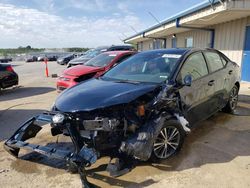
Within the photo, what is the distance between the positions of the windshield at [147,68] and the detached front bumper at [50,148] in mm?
1415

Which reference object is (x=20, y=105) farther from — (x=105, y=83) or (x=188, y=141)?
(x=188, y=141)

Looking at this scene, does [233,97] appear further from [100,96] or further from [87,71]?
[87,71]

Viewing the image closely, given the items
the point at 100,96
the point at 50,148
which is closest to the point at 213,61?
the point at 100,96

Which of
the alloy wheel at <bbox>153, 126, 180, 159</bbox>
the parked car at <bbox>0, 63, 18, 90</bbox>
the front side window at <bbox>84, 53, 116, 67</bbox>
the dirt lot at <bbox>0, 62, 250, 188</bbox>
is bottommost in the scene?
the dirt lot at <bbox>0, 62, 250, 188</bbox>

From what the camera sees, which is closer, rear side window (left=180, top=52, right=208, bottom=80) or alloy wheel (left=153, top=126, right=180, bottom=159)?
alloy wheel (left=153, top=126, right=180, bottom=159)

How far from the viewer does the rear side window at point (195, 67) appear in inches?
155

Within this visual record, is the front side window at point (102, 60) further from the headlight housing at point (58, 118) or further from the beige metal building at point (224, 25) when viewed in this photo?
the headlight housing at point (58, 118)

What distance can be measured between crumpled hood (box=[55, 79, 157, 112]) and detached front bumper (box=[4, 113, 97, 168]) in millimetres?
277

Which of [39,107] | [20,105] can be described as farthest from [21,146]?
[20,105]

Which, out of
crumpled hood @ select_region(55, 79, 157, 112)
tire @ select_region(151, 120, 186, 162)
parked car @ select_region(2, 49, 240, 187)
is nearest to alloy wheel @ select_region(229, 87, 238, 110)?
parked car @ select_region(2, 49, 240, 187)

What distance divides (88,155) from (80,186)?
47 centimetres

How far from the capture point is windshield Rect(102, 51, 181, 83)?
3850mm

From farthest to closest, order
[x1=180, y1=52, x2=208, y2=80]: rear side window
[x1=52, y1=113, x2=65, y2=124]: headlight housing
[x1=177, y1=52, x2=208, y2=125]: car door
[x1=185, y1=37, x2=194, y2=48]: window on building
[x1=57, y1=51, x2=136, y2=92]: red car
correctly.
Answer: [x1=185, y1=37, x2=194, y2=48]: window on building
[x1=57, y1=51, x2=136, y2=92]: red car
[x1=180, y1=52, x2=208, y2=80]: rear side window
[x1=177, y1=52, x2=208, y2=125]: car door
[x1=52, y1=113, x2=65, y2=124]: headlight housing

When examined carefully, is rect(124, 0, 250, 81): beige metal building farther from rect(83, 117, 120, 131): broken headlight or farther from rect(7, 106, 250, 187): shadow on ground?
rect(83, 117, 120, 131): broken headlight
